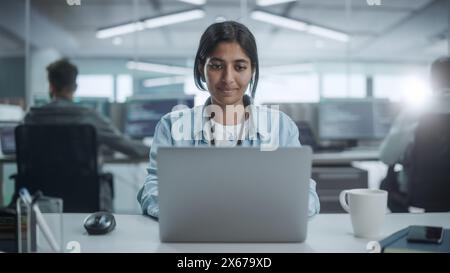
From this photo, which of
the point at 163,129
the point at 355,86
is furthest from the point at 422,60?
the point at 163,129

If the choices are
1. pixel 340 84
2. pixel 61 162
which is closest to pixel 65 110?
pixel 61 162

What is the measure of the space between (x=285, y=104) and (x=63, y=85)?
1464 mm

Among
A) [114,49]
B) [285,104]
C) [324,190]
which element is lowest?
[324,190]

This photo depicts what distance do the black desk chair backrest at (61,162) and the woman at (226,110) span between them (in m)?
0.78

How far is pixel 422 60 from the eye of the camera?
918 centimetres

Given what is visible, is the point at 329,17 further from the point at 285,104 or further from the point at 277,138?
the point at 277,138

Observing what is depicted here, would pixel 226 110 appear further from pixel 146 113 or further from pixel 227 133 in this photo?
pixel 146 113

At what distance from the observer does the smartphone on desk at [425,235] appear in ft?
2.17

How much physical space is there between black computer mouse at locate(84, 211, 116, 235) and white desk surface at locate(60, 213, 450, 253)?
0.4 inches

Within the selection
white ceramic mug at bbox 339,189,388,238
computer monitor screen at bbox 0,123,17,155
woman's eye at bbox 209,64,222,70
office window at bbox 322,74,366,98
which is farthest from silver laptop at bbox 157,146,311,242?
office window at bbox 322,74,366,98

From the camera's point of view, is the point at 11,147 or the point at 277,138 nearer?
the point at 277,138

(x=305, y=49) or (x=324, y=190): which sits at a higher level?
(x=305, y=49)

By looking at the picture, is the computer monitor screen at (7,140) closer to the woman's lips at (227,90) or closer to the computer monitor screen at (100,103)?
the computer monitor screen at (100,103)

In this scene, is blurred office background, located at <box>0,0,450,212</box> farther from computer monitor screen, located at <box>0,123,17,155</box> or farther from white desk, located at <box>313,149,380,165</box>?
computer monitor screen, located at <box>0,123,17,155</box>
